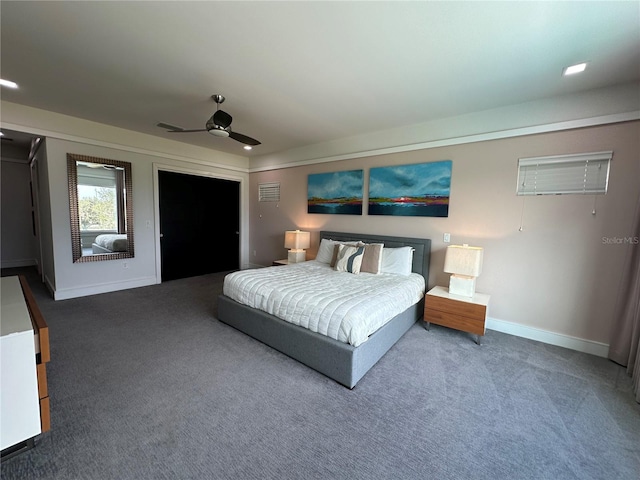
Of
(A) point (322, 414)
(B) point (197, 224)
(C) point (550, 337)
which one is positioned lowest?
(A) point (322, 414)

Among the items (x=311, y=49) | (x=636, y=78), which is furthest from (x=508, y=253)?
(x=311, y=49)

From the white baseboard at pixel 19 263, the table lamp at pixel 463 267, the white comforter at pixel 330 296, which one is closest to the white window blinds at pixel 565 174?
the table lamp at pixel 463 267

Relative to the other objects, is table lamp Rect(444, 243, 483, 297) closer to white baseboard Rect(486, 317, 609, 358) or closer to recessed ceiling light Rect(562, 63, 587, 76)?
white baseboard Rect(486, 317, 609, 358)

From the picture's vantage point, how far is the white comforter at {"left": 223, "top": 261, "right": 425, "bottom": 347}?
226cm

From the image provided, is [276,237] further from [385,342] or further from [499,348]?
[499,348]

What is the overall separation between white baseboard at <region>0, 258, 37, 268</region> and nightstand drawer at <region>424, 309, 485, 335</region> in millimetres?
8852

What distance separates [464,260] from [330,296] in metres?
1.70

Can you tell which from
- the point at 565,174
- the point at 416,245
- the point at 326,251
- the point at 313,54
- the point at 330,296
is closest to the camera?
the point at 313,54

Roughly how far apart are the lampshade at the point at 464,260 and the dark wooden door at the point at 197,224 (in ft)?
16.2

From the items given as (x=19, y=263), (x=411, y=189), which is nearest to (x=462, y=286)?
(x=411, y=189)

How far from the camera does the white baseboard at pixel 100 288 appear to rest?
160 inches

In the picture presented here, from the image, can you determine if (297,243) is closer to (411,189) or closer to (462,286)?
(411,189)

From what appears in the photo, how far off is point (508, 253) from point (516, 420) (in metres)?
2.00

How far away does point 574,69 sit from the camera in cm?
233
